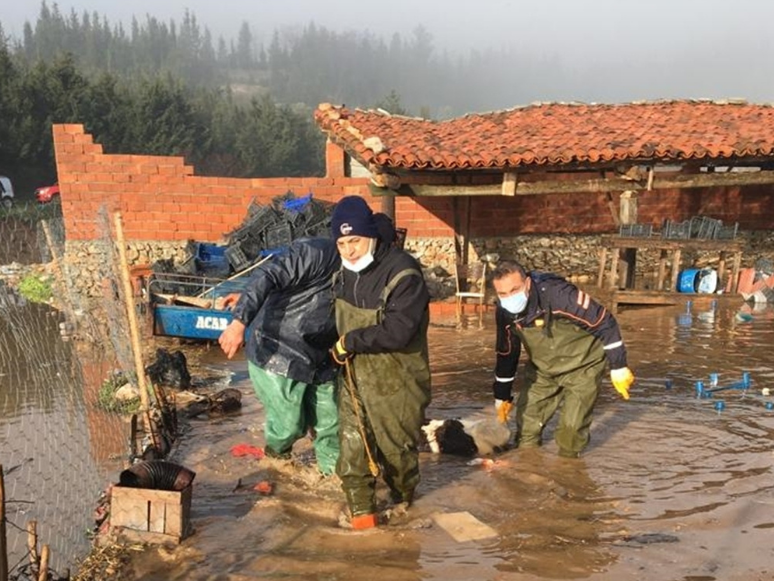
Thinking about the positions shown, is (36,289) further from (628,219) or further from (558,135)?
(628,219)

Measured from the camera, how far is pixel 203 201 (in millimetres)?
14484

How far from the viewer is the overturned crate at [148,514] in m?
3.95

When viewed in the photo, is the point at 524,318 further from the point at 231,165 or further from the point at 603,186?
the point at 231,165

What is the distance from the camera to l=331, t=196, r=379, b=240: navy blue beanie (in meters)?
4.00

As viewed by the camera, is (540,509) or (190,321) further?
(190,321)

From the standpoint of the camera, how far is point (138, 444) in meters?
5.73

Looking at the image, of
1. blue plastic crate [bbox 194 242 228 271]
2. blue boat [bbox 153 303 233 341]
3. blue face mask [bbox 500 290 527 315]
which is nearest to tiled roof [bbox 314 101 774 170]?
blue plastic crate [bbox 194 242 228 271]

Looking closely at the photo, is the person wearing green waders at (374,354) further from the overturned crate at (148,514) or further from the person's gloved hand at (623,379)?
the person's gloved hand at (623,379)

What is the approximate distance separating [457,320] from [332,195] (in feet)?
14.7

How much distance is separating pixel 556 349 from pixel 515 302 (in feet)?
1.57

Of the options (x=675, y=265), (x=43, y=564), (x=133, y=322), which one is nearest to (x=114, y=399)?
(x=133, y=322)

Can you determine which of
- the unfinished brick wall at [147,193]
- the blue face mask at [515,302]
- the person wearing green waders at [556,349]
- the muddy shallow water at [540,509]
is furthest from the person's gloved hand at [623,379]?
the unfinished brick wall at [147,193]

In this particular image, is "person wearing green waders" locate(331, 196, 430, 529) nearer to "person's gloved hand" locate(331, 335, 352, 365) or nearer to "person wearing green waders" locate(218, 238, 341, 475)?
"person's gloved hand" locate(331, 335, 352, 365)

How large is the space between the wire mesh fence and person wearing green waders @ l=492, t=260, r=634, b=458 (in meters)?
2.91
